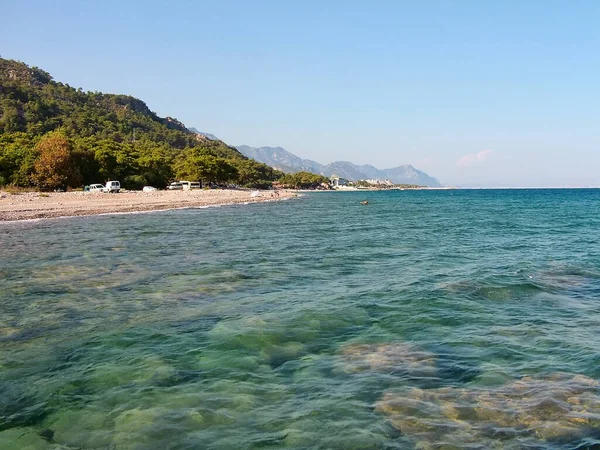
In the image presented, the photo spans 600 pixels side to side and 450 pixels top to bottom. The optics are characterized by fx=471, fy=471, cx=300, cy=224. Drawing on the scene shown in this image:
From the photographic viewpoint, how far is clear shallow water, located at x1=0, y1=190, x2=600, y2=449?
6789 mm

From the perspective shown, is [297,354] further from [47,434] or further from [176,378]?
[47,434]

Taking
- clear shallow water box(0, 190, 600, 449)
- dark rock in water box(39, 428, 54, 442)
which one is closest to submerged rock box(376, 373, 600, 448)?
clear shallow water box(0, 190, 600, 449)

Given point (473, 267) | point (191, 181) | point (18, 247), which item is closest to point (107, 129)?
point (191, 181)

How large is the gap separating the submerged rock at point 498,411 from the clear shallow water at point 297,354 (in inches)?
1.3

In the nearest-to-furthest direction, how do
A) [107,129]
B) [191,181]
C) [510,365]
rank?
[510,365], [191,181], [107,129]

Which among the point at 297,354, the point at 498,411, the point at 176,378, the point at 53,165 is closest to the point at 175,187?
the point at 53,165

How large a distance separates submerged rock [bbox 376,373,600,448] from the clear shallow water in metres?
0.03

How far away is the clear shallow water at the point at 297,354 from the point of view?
6789 millimetres

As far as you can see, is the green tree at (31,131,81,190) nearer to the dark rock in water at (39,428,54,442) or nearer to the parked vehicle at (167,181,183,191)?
the parked vehicle at (167,181,183,191)

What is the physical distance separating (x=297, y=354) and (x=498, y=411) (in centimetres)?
409

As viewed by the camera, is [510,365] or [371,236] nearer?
[510,365]

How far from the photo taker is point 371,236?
3409 cm

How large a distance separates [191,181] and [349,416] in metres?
127

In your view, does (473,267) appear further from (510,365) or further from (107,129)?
(107,129)
